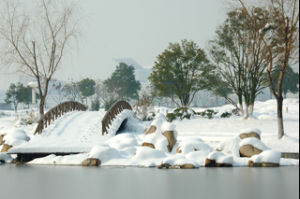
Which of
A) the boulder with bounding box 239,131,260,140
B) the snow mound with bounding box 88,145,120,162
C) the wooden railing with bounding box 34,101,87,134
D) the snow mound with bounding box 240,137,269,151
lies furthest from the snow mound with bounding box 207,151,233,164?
the wooden railing with bounding box 34,101,87,134

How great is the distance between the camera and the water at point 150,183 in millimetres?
10000

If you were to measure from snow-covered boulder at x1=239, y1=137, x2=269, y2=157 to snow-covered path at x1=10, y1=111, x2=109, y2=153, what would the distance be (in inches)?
271

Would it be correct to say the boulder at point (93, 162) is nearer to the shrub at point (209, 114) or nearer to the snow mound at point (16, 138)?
the snow mound at point (16, 138)

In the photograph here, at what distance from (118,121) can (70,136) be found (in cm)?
418

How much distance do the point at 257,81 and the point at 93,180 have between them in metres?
26.5

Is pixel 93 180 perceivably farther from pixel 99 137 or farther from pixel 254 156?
pixel 99 137

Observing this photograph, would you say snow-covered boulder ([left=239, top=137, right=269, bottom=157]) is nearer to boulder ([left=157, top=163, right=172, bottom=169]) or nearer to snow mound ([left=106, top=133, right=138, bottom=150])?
boulder ([left=157, top=163, right=172, bottom=169])

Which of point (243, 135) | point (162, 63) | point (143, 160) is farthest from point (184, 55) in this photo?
point (143, 160)

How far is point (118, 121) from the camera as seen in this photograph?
27.1 metres

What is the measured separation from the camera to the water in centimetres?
1000

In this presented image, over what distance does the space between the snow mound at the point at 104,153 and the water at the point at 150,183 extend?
4.22 feet

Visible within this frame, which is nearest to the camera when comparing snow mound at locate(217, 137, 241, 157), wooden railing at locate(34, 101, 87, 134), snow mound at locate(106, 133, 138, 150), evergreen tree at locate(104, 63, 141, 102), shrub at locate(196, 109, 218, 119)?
snow mound at locate(217, 137, 241, 157)

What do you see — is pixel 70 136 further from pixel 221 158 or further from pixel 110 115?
pixel 221 158

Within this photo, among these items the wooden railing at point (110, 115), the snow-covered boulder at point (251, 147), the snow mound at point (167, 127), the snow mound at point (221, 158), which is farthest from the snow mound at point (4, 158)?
the snow-covered boulder at point (251, 147)
